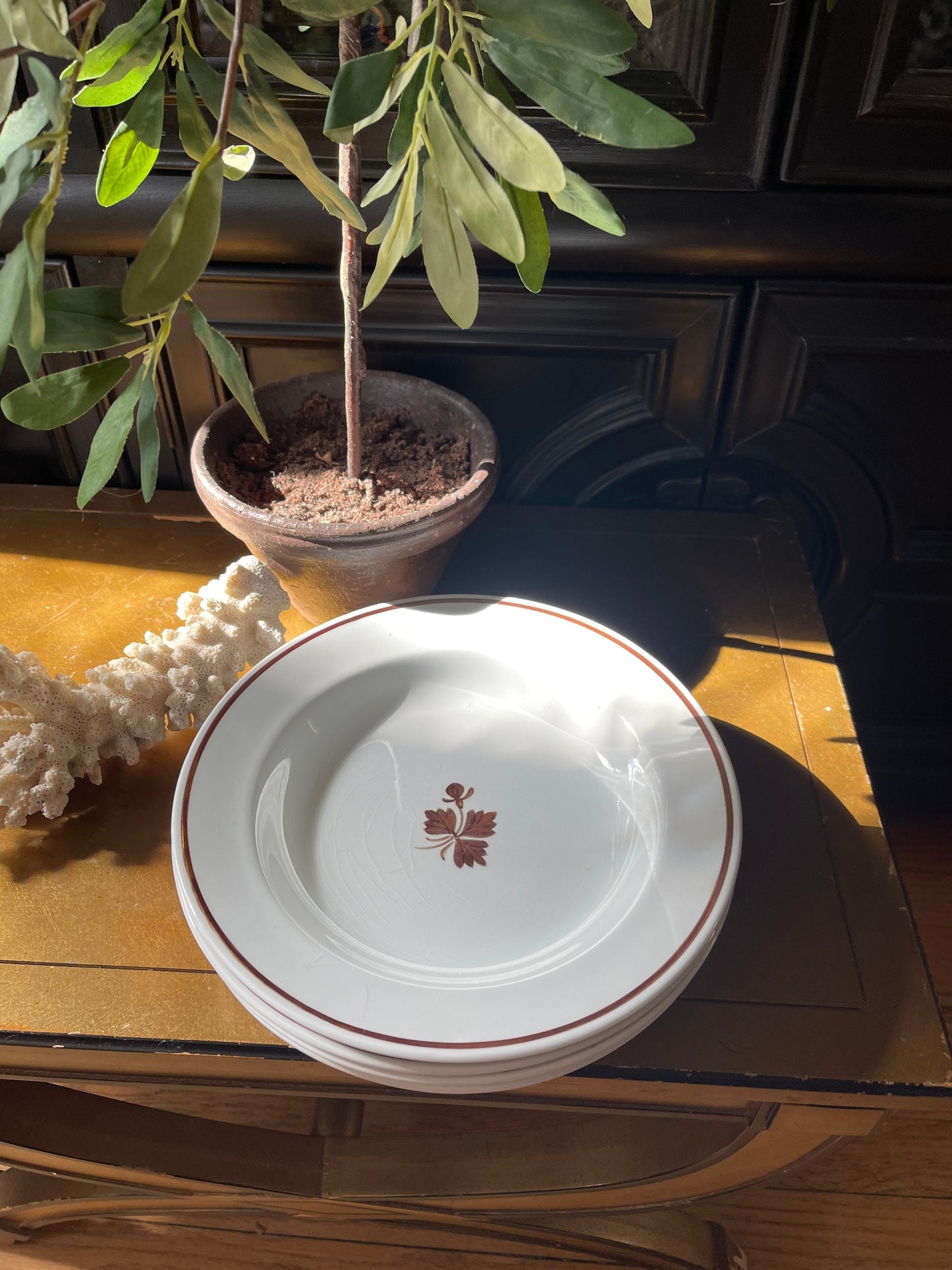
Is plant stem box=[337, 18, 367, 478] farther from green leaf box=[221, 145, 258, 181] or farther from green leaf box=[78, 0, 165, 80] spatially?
green leaf box=[78, 0, 165, 80]

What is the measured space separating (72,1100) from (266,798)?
15.9 inches

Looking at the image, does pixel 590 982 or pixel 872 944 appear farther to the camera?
pixel 872 944

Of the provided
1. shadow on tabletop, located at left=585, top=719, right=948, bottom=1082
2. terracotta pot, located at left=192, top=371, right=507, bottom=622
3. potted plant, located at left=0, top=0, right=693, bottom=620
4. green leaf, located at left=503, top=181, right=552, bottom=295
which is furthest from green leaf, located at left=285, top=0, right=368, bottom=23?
shadow on tabletop, located at left=585, top=719, right=948, bottom=1082

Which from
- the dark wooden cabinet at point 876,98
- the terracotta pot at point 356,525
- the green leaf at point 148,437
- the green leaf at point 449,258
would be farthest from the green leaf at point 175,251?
the dark wooden cabinet at point 876,98

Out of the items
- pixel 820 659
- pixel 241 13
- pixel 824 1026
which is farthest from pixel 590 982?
pixel 241 13

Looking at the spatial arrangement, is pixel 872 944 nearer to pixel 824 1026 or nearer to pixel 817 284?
pixel 824 1026

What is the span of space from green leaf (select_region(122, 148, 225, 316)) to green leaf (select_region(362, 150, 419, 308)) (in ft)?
0.32

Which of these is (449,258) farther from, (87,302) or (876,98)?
(876,98)

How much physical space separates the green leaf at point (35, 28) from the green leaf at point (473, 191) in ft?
0.49

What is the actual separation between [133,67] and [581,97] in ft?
0.71

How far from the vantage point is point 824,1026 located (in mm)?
572

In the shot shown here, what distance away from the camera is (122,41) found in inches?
17.3

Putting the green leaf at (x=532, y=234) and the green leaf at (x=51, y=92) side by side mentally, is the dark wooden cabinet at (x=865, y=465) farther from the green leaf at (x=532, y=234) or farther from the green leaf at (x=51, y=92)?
the green leaf at (x=51, y=92)

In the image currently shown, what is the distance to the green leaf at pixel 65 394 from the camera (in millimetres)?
483
